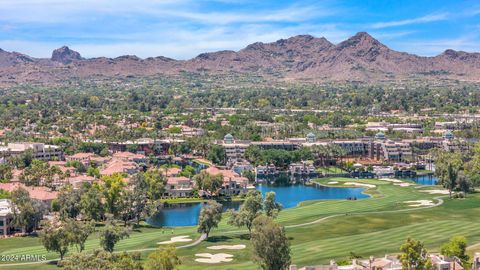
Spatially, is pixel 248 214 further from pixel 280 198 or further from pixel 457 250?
pixel 280 198

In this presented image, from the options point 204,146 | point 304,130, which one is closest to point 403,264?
point 204,146

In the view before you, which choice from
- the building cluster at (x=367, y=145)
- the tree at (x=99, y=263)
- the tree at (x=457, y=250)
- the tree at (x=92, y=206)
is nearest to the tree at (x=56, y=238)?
the tree at (x=99, y=263)

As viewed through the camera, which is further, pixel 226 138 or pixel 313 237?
pixel 226 138

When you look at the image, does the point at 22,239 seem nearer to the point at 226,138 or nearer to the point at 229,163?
the point at 229,163

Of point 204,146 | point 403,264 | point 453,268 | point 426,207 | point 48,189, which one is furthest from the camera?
point 204,146

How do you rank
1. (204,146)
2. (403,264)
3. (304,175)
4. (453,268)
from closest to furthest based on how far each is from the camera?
(403,264)
(453,268)
(304,175)
(204,146)
